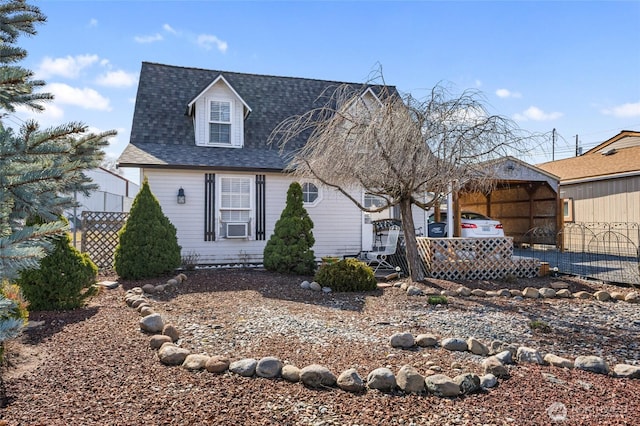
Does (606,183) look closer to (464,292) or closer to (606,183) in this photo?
(606,183)

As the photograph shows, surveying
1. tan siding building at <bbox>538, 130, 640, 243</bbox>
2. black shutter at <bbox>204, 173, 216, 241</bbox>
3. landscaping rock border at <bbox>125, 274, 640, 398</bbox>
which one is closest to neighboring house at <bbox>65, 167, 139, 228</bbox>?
black shutter at <bbox>204, 173, 216, 241</bbox>

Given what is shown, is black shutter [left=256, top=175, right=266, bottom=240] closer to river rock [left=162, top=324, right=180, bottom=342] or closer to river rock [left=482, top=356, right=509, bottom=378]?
river rock [left=162, top=324, right=180, bottom=342]

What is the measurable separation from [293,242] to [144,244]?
3231 millimetres

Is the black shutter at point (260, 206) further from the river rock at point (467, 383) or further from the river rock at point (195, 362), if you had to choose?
the river rock at point (467, 383)

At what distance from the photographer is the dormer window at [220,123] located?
12.2 m

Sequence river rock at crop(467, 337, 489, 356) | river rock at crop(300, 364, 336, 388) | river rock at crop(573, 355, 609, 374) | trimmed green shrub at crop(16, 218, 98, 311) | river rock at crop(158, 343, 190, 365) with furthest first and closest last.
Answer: trimmed green shrub at crop(16, 218, 98, 311) < river rock at crop(467, 337, 489, 356) < river rock at crop(573, 355, 609, 374) < river rock at crop(158, 343, 190, 365) < river rock at crop(300, 364, 336, 388)

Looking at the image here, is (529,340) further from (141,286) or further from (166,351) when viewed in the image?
(141,286)

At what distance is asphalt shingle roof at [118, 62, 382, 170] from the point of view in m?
11.1

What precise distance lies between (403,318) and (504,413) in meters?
2.75

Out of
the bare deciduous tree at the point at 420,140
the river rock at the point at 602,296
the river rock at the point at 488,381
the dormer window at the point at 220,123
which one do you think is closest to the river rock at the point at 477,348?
the river rock at the point at 488,381

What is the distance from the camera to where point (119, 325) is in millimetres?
5004

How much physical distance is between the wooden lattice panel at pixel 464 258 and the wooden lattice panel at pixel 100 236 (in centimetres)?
769

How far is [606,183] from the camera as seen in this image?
621 inches

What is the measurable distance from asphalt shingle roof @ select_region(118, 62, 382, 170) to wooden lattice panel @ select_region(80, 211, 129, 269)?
1625 millimetres
